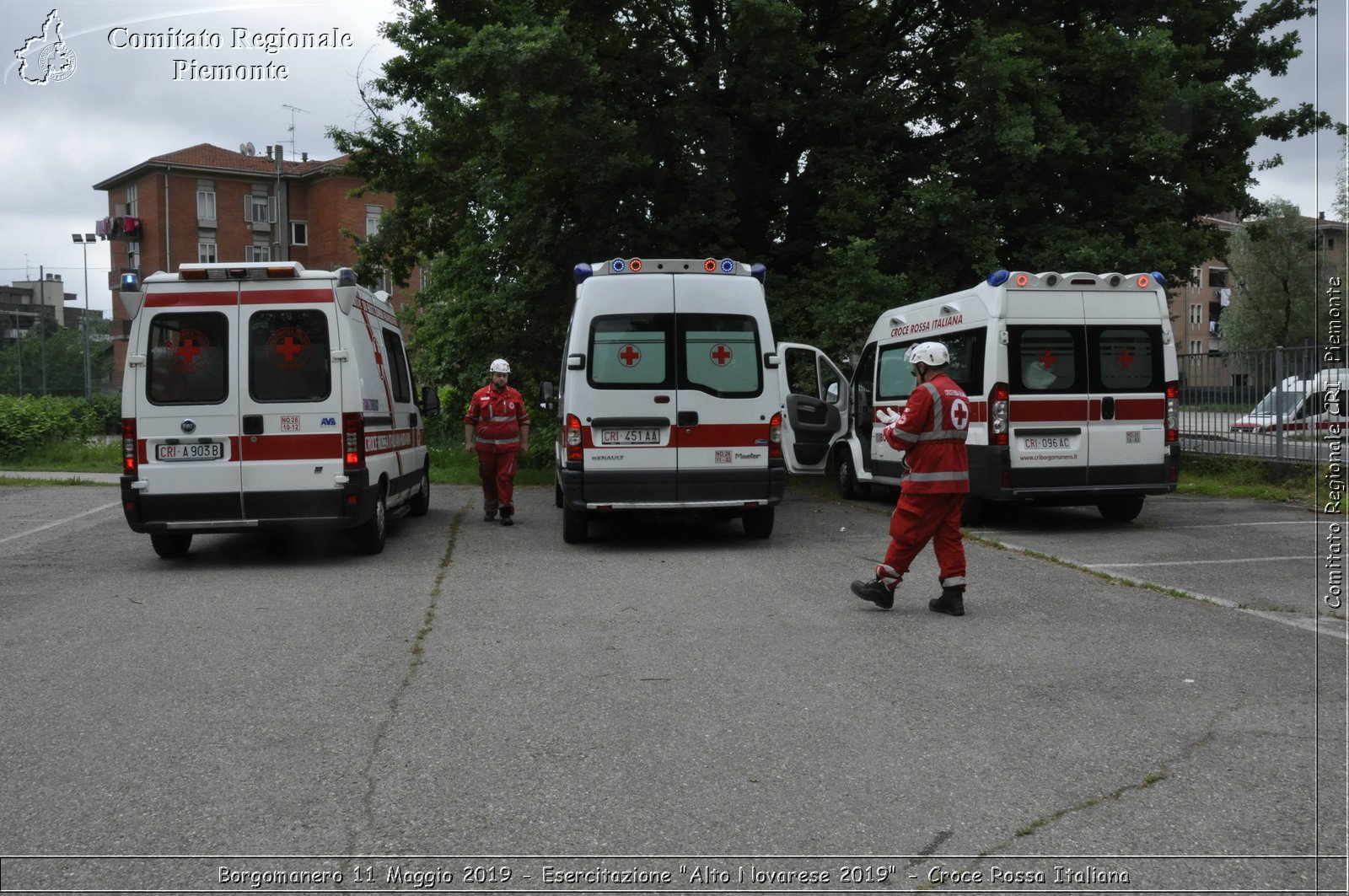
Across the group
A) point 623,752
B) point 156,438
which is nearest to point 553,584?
point 156,438

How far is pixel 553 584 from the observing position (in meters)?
9.20

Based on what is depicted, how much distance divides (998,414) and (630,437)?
145 inches

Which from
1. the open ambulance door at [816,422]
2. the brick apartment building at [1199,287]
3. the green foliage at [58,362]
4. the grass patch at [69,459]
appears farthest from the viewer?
the green foliage at [58,362]

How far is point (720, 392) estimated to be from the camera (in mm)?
11242

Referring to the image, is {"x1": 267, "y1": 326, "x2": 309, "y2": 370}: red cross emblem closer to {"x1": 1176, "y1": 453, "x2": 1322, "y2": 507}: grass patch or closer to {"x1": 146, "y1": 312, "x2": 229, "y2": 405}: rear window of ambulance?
{"x1": 146, "y1": 312, "x2": 229, "y2": 405}: rear window of ambulance

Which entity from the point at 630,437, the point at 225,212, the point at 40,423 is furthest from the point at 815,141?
the point at 225,212

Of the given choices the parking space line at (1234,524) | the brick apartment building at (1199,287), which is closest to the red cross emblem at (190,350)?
the brick apartment building at (1199,287)

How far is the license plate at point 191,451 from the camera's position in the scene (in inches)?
397

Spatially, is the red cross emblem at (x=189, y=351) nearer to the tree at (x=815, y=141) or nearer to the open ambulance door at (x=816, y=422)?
the tree at (x=815, y=141)

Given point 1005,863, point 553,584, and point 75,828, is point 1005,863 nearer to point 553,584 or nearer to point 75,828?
point 75,828

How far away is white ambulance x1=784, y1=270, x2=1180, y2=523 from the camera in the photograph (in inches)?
469

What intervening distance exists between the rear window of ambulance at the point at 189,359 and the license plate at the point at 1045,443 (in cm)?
751

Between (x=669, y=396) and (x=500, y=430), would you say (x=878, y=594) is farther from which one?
(x=500, y=430)

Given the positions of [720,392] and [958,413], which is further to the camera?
[720,392]
